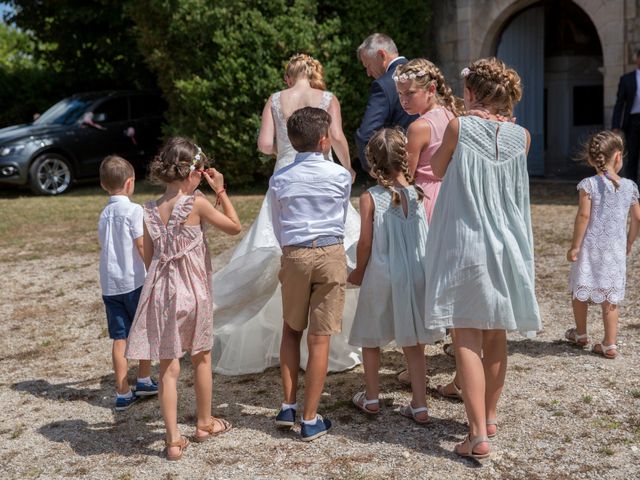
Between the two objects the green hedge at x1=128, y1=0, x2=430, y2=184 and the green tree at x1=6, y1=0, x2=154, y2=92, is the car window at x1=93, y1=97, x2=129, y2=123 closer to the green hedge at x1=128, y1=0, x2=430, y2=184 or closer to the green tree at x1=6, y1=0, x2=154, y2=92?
the green tree at x1=6, y1=0, x2=154, y2=92

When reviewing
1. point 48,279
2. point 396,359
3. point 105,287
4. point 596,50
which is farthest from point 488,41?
point 105,287

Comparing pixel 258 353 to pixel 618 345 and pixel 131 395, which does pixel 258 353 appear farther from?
pixel 618 345

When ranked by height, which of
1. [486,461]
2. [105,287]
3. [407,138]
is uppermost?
[407,138]

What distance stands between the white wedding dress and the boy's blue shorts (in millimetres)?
619

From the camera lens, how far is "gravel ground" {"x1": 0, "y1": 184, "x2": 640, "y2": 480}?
377 cm

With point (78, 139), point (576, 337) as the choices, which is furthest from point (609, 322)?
point (78, 139)

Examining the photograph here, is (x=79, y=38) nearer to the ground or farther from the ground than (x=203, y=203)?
farther from the ground

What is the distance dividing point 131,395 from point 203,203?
4.53ft

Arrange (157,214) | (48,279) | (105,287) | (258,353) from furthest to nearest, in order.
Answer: (48,279)
(258,353)
(105,287)
(157,214)

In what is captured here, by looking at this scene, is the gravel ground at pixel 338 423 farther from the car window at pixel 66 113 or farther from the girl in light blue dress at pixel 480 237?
the car window at pixel 66 113

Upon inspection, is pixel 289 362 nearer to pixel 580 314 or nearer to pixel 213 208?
pixel 213 208

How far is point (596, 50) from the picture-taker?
1630 cm

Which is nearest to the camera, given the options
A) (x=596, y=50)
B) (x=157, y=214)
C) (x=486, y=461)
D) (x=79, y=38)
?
(x=486, y=461)

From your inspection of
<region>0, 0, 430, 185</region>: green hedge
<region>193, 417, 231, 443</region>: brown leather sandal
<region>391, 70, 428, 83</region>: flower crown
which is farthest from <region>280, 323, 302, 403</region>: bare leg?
<region>0, 0, 430, 185</region>: green hedge
